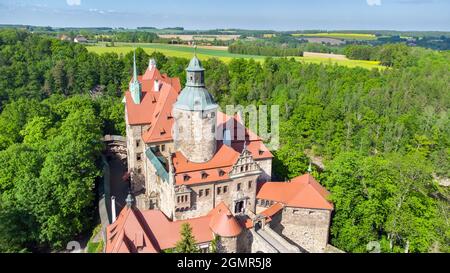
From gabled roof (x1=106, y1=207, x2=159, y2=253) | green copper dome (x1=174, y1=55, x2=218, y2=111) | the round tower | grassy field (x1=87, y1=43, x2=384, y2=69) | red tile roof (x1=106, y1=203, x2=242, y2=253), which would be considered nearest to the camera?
gabled roof (x1=106, y1=207, x2=159, y2=253)

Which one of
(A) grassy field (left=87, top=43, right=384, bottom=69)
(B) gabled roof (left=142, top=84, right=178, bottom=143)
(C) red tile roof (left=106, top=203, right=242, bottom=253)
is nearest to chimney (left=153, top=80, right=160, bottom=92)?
(B) gabled roof (left=142, top=84, right=178, bottom=143)

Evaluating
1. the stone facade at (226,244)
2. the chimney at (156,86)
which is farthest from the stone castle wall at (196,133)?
the chimney at (156,86)

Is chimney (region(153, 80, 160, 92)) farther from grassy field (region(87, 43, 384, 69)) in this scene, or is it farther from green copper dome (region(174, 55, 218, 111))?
grassy field (region(87, 43, 384, 69))

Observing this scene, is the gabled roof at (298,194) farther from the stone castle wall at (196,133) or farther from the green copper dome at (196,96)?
the green copper dome at (196,96)

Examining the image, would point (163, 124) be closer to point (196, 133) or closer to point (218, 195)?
point (196, 133)

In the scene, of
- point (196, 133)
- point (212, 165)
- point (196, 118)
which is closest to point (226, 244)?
point (212, 165)

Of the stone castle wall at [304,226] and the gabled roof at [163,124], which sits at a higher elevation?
the gabled roof at [163,124]
